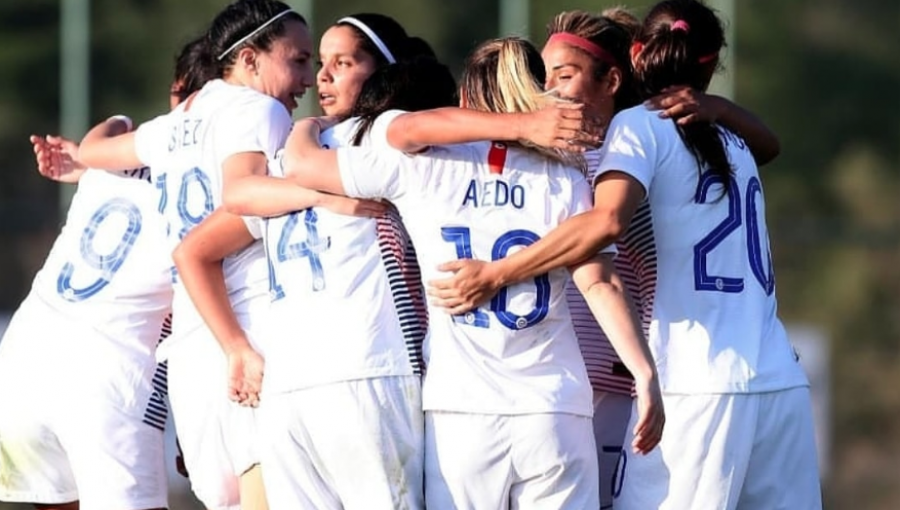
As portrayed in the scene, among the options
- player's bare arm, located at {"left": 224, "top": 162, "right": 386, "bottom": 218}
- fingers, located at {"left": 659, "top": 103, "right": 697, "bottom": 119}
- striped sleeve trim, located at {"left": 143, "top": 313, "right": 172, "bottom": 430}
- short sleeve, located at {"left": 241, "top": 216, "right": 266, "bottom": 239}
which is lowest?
striped sleeve trim, located at {"left": 143, "top": 313, "right": 172, "bottom": 430}

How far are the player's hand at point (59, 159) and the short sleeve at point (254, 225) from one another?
1373 mm

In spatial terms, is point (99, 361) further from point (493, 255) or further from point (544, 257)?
point (544, 257)

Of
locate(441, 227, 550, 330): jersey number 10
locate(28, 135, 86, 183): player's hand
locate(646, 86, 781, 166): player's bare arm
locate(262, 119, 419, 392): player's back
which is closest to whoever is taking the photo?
locate(441, 227, 550, 330): jersey number 10

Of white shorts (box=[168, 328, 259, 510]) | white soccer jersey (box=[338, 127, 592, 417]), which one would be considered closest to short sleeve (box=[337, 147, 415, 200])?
white soccer jersey (box=[338, 127, 592, 417])

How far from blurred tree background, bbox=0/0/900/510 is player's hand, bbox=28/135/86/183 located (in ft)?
50.9

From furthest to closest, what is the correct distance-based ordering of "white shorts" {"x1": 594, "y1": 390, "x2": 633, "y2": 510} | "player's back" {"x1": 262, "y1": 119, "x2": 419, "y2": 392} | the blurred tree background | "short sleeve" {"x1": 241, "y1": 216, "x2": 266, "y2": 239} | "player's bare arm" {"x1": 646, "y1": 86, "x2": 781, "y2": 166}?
the blurred tree background < "white shorts" {"x1": 594, "y1": 390, "x2": 633, "y2": 510} < "short sleeve" {"x1": 241, "y1": 216, "x2": 266, "y2": 239} < "player's bare arm" {"x1": 646, "y1": 86, "x2": 781, "y2": 166} < "player's back" {"x1": 262, "y1": 119, "x2": 419, "y2": 392}

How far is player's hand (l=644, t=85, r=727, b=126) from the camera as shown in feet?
18.8

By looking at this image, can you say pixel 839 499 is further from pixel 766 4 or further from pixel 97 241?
pixel 97 241

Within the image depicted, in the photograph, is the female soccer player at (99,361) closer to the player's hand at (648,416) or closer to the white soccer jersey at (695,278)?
the white soccer jersey at (695,278)

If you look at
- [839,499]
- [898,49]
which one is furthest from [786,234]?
[898,49]

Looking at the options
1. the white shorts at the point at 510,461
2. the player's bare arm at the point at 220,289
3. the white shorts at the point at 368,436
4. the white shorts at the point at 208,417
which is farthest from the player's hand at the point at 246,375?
the white shorts at the point at 510,461

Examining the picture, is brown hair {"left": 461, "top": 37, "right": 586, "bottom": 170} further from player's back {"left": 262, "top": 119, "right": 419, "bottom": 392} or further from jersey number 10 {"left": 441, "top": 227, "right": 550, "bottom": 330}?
player's back {"left": 262, "top": 119, "right": 419, "bottom": 392}

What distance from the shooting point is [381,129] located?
564 cm

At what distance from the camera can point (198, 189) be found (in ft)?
20.9
